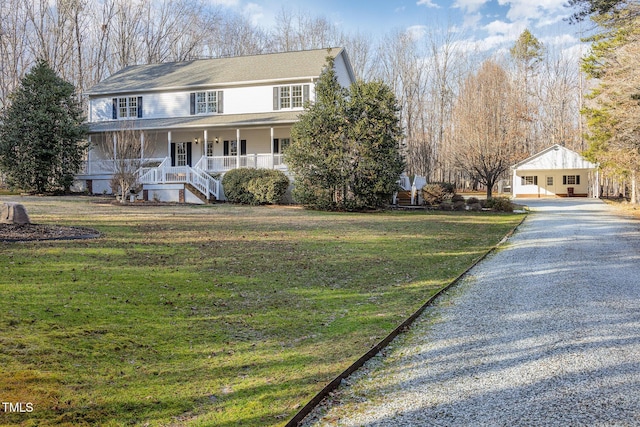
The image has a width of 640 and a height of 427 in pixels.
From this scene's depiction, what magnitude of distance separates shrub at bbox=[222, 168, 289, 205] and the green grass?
10851 mm

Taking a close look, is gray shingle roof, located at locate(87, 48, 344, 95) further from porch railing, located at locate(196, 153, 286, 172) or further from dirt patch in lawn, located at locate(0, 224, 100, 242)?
dirt patch in lawn, located at locate(0, 224, 100, 242)

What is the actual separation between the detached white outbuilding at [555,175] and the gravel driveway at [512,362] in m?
38.0

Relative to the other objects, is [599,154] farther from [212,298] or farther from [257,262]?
[212,298]

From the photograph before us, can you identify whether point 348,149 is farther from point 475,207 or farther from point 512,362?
point 512,362

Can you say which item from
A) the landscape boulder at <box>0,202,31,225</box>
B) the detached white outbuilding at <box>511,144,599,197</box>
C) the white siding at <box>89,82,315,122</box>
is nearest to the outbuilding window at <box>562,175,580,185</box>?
the detached white outbuilding at <box>511,144,599,197</box>

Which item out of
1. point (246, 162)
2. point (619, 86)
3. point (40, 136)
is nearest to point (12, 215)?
point (246, 162)

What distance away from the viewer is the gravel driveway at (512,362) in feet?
11.5

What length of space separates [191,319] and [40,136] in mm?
24118

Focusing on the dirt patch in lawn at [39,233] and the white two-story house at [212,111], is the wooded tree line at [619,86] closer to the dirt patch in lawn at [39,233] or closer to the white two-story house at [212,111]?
the white two-story house at [212,111]

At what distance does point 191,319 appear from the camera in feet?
18.2

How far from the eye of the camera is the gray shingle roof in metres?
27.4

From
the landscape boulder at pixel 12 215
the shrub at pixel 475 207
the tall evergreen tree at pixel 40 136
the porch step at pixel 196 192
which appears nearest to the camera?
the landscape boulder at pixel 12 215

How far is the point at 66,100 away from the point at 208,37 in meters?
24.9

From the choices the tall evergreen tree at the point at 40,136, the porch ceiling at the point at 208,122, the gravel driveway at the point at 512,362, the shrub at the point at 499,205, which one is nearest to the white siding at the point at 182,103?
the porch ceiling at the point at 208,122
